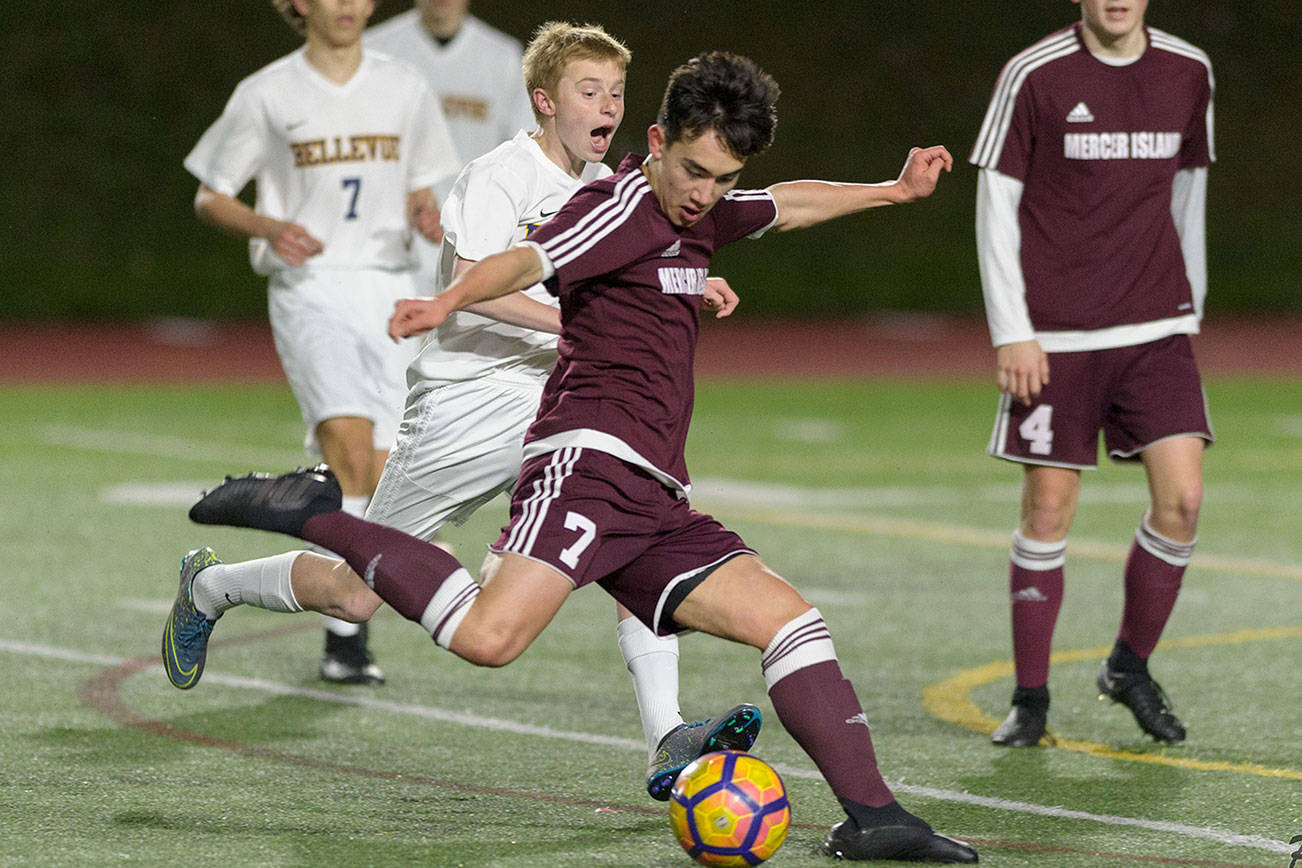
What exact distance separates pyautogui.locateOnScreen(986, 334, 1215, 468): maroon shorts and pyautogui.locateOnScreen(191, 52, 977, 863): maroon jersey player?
4.92 ft

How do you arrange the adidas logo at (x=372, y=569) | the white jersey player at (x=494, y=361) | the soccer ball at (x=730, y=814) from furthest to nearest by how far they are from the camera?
the white jersey player at (x=494, y=361), the adidas logo at (x=372, y=569), the soccer ball at (x=730, y=814)

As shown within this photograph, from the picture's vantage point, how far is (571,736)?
5480 millimetres

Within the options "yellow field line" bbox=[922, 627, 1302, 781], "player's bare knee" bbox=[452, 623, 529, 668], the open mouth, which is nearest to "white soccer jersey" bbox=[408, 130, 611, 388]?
the open mouth

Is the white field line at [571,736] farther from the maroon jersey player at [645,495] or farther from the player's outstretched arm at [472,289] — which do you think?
the player's outstretched arm at [472,289]

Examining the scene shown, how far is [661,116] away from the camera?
4.10 metres

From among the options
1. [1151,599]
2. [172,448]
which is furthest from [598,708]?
[172,448]

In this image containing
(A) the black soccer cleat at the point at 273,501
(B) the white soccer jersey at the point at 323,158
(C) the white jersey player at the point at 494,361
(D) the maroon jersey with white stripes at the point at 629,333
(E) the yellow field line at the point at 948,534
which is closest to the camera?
(D) the maroon jersey with white stripes at the point at 629,333

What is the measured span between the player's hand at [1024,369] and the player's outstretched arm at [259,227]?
220cm

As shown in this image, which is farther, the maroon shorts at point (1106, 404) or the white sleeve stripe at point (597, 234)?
the maroon shorts at point (1106, 404)

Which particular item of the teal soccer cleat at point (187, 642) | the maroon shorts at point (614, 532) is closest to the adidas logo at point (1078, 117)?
the maroon shorts at point (614, 532)

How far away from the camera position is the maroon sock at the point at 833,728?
4.12 metres

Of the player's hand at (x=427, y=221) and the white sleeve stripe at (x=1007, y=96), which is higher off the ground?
the white sleeve stripe at (x=1007, y=96)

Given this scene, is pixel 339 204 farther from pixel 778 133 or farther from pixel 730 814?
pixel 778 133

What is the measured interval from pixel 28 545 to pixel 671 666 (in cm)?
515
